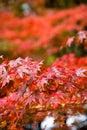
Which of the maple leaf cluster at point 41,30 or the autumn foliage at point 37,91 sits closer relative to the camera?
the autumn foliage at point 37,91

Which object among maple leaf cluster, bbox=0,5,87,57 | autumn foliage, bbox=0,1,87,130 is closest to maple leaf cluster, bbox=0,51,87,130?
autumn foliage, bbox=0,1,87,130

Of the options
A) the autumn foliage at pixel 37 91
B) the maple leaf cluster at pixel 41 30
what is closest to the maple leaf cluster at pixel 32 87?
the autumn foliage at pixel 37 91

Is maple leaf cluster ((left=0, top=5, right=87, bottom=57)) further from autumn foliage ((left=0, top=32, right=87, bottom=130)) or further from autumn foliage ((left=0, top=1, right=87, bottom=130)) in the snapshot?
autumn foliage ((left=0, top=32, right=87, bottom=130))

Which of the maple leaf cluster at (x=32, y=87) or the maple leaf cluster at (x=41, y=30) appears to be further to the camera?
the maple leaf cluster at (x=41, y=30)

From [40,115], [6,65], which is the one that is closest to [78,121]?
[40,115]

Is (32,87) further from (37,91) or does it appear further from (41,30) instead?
(41,30)

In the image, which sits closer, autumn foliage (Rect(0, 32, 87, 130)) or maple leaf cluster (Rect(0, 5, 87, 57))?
autumn foliage (Rect(0, 32, 87, 130))

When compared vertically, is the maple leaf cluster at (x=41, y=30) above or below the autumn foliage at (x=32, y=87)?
above

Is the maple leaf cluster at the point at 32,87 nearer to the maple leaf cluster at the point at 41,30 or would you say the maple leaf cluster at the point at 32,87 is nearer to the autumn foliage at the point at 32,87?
the autumn foliage at the point at 32,87

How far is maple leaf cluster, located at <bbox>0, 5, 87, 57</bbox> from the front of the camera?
19.0 feet

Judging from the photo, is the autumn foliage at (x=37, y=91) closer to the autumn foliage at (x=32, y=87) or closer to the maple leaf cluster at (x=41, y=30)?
the autumn foliage at (x=32, y=87)

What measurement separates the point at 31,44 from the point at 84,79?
142 inches

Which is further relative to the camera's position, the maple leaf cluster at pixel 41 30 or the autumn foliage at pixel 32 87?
the maple leaf cluster at pixel 41 30

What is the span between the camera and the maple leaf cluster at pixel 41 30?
580 centimetres
